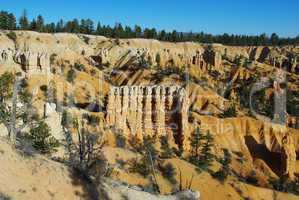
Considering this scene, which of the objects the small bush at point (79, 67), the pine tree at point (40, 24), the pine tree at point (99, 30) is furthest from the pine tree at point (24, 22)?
the small bush at point (79, 67)

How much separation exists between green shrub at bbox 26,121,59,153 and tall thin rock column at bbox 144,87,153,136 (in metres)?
15.4

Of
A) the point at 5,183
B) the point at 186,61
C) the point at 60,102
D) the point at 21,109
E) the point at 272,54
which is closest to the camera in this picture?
the point at 5,183

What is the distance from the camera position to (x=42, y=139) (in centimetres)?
3616

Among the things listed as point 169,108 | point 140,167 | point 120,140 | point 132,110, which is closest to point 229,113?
point 169,108

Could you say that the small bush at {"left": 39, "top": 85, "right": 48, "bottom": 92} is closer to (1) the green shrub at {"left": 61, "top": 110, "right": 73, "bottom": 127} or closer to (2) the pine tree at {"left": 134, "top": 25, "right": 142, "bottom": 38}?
(1) the green shrub at {"left": 61, "top": 110, "right": 73, "bottom": 127}

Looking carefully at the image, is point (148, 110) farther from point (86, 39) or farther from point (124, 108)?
point (86, 39)

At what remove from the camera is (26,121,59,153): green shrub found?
3544 cm

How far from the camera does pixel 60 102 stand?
5581 centimetres

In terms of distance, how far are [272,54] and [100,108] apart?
99.0m

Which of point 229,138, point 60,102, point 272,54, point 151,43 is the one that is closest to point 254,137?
point 229,138

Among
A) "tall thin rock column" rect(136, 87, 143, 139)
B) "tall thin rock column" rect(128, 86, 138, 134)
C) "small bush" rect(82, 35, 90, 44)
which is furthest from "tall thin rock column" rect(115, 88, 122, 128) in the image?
"small bush" rect(82, 35, 90, 44)

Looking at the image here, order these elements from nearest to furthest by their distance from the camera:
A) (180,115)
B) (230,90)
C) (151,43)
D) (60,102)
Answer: (180,115), (60,102), (230,90), (151,43)

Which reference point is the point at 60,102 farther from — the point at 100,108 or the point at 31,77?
the point at 31,77

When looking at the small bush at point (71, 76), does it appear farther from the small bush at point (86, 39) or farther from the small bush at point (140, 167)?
the small bush at point (86, 39)
